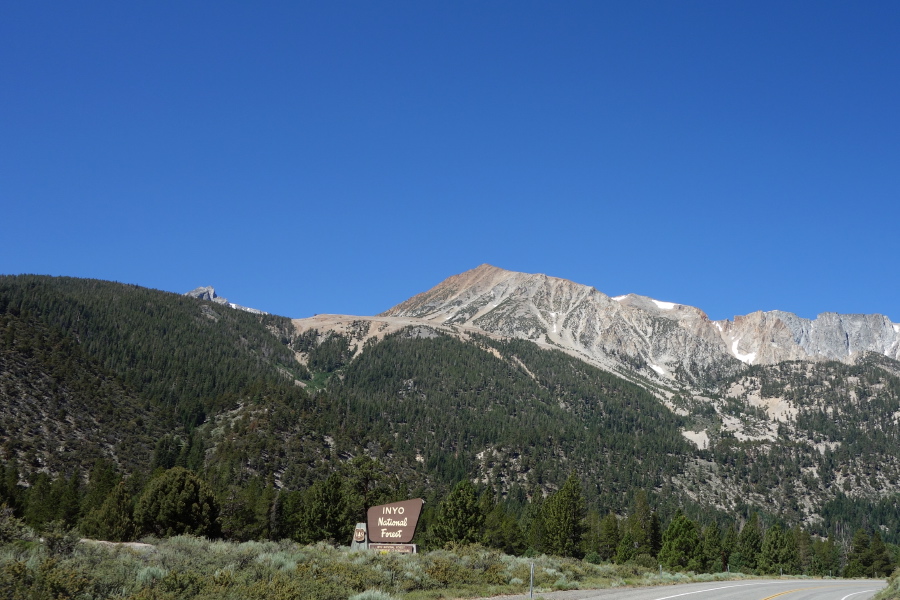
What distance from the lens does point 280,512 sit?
78.2 meters

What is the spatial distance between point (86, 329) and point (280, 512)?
13565 centimetres

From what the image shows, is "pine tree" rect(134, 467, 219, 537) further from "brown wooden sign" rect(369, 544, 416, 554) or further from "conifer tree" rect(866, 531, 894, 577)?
"conifer tree" rect(866, 531, 894, 577)

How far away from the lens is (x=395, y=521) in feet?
111

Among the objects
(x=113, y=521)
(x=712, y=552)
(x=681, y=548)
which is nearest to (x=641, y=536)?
(x=712, y=552)

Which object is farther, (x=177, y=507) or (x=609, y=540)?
(x=609, y=540)

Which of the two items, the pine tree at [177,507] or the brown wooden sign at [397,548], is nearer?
the brown wooden sign at [397,548]

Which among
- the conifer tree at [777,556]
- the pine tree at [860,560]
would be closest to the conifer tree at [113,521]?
the conifer tree at [777,556]

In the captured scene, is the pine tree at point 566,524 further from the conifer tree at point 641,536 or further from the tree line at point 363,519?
the conifer tree at point 641,536

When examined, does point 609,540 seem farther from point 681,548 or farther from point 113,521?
point 113,521

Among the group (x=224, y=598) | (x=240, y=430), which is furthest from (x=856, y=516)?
(x=224, y=598)

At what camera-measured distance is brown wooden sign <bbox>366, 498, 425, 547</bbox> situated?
33.2m

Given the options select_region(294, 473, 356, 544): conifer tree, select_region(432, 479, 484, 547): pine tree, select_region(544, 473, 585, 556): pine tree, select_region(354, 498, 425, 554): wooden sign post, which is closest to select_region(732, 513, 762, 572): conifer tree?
select_region(544, 473, 585, 556): pine tree

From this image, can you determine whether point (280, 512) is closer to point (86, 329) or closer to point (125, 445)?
point (125, 445)

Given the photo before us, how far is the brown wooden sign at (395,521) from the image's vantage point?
33156 millimetres
